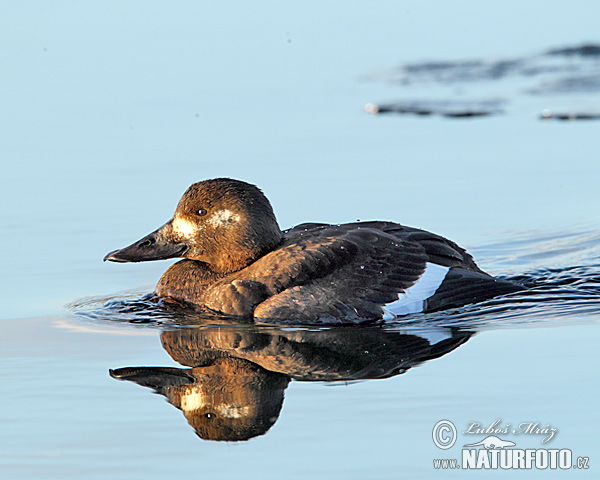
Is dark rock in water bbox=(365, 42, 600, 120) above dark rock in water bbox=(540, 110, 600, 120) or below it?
above

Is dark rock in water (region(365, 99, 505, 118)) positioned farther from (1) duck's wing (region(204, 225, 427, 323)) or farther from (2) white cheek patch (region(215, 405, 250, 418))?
(2) white cheek patch (region(215, 405, 250, 418))

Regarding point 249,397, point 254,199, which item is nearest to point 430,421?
point 249,397

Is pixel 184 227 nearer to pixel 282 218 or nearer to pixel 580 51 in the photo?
pixel 282 218

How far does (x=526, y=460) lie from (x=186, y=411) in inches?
65.1

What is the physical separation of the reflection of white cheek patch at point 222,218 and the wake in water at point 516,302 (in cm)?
61

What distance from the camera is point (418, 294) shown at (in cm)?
734

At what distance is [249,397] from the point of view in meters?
5.64

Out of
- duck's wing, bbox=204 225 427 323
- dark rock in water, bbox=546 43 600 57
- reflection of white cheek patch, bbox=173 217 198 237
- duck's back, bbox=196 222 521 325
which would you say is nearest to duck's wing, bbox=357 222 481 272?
duck's back, bbox=196 222 521 325

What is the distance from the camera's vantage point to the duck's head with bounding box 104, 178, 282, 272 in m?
7.54

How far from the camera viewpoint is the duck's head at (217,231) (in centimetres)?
754

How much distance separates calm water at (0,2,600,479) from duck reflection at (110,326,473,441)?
0.02 meters

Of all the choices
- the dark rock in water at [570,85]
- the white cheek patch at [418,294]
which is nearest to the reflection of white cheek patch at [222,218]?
the white cheek patch at [418,294]

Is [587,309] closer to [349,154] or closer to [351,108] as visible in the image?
[349,154]

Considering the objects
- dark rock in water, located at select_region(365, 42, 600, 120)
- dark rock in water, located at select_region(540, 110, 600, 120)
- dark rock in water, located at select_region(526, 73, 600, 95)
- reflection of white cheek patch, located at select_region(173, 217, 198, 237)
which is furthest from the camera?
dark rock in water, located at select_region(526, 73, 600, 95)
